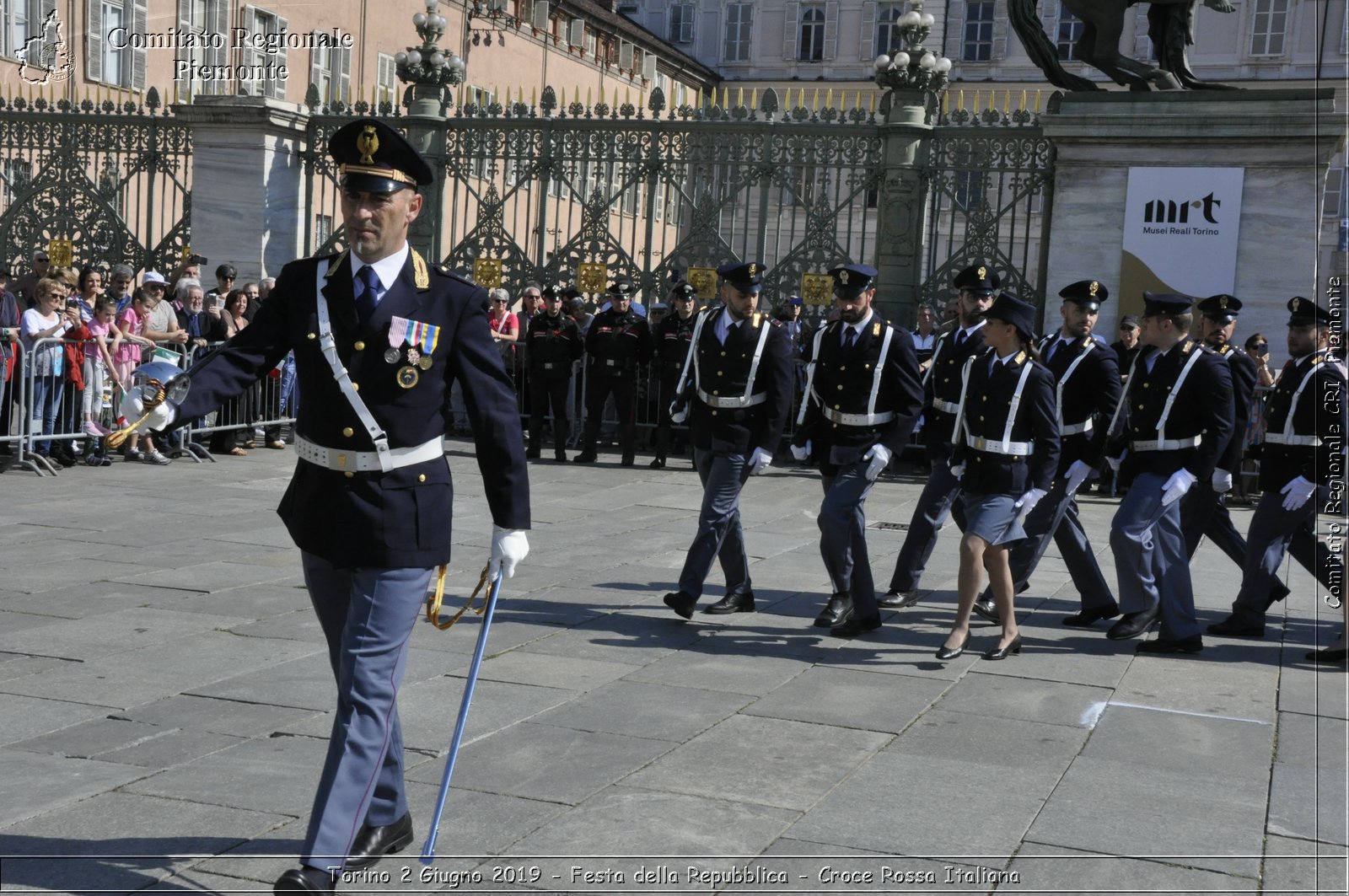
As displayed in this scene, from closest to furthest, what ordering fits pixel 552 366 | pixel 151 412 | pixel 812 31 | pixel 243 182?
1. pixel 151 412
2. pixel 552 366
3. pixel 243 182
4. pixel 812 31

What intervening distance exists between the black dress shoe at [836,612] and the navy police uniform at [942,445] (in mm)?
836

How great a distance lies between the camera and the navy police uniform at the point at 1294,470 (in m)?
8.01

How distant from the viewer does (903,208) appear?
54.0 feet

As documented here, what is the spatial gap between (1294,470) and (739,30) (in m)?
42.7

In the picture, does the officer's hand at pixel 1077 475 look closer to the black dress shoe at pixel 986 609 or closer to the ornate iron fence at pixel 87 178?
the black dress shoe at pixel 986 609

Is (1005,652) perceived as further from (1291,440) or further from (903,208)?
(903,208)

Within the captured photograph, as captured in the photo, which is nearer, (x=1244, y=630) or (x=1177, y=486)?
(x=1177, y=486)

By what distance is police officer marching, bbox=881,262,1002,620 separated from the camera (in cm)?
873

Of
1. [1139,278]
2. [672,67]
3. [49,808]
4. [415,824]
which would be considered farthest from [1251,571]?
[672,67]

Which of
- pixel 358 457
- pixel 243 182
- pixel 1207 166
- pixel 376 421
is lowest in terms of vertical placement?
pixel 358 457

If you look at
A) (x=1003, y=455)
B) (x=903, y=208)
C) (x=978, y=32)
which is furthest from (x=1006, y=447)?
(x=978, y=32)

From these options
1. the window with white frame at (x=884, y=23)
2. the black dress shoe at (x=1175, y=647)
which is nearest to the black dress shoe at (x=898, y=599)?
the black dress shoe at (x=1175, y=647)

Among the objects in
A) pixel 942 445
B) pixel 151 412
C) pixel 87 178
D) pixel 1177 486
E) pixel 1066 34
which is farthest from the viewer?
pixel 1066 34

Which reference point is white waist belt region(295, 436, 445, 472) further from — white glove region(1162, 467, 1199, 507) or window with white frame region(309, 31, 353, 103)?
window with white frame region(309, 31, 353, 103)
